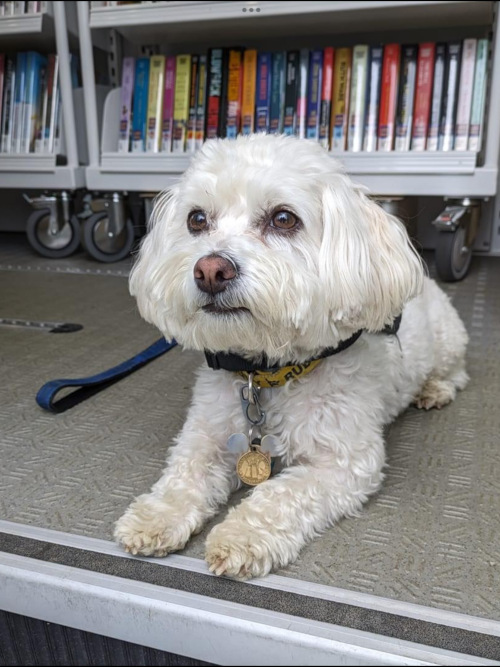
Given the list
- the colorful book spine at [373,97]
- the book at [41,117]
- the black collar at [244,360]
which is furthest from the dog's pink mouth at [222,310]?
the book at [41,117]

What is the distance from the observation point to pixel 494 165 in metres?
1.96

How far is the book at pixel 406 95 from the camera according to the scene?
212 centimetres

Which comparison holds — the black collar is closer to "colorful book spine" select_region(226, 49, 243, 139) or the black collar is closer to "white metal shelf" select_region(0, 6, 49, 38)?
"colorful book spine" select_region(226, 49, 243, 139)

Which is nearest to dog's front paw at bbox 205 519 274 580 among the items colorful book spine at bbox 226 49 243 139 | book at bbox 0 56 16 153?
colorful book spine at bbox 226 49 243 139

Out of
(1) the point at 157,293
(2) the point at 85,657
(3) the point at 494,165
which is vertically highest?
(3) the point at 494,165

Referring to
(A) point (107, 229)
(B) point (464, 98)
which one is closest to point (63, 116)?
(A) point (107, 229)

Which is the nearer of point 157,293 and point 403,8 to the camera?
point 157,293

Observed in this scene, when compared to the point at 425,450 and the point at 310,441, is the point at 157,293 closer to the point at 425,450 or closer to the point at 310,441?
the point at 310,441

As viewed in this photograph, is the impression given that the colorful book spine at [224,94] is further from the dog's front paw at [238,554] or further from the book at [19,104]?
the dog's front paw at [238,554]

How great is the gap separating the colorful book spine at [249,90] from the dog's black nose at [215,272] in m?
1.66

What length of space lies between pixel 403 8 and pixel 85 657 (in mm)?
2106

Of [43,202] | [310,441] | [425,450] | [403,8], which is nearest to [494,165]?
[403,8]

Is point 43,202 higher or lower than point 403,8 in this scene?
lower

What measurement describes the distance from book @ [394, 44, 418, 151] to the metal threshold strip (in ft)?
5.94
